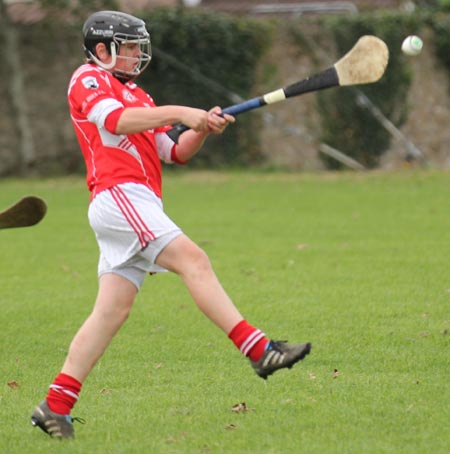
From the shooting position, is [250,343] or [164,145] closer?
[250,343]

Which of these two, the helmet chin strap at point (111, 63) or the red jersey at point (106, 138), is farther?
the helmet chin strap at point (111, 63)

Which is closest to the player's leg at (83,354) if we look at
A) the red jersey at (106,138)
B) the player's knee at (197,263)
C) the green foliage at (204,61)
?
the player's knee at (197,263)

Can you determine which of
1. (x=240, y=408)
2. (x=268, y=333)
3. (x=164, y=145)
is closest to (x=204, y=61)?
(x=268, y=333)

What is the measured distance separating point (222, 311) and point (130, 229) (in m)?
0.59

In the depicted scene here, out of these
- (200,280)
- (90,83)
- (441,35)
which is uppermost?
(90,83)

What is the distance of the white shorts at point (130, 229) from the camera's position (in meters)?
5.44

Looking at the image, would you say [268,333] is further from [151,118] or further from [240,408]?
[151,118]

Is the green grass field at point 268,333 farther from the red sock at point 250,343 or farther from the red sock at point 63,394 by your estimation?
the red sock at point 250,343

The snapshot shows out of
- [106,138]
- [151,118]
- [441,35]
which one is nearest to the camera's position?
[151,118]

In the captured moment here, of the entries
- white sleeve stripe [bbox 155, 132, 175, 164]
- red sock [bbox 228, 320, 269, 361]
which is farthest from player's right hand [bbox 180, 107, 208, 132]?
red sock [bbox 228, 320, 269, 361]

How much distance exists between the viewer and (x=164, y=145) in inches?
239

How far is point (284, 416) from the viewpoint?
18.9 ft

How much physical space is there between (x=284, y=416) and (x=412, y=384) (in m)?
0.95

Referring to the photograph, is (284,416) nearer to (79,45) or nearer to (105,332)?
(105,332)
